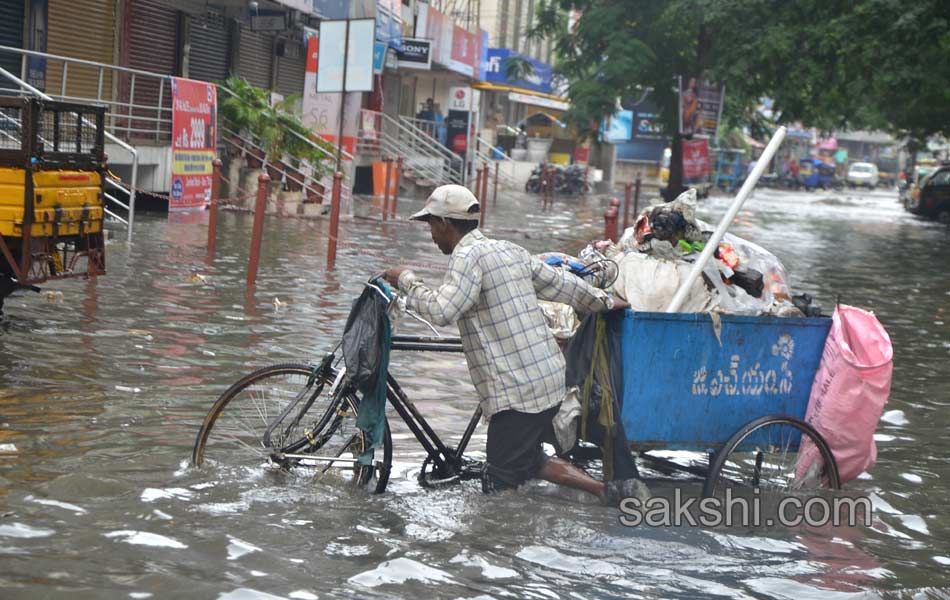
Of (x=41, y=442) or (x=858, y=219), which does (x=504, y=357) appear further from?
(x=858, y=219)

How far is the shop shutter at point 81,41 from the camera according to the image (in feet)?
65.3

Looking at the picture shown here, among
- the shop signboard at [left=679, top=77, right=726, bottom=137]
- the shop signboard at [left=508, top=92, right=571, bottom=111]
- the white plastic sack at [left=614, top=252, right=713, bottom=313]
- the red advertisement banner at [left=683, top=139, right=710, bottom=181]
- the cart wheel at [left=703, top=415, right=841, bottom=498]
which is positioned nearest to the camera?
the cart wheel at [left=703, top=415, right=841, bottom=498]

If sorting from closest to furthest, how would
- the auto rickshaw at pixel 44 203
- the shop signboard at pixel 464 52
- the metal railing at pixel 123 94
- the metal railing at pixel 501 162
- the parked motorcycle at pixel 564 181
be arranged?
the auto rickshaw at pixel 44 203 → the metal railing at pixel 123 94 → the shop signboard at pixel 464 52 → the metal railing at pixel 501 162 → the parked motorcycle at pixel 564 181

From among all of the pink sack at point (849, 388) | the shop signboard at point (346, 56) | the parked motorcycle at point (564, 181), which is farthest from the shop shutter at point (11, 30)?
the parked motorcycle at point (564, 181)

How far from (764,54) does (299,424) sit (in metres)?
17.9

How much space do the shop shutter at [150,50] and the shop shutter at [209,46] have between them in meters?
0.71

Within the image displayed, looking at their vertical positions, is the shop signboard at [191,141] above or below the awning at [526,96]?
below

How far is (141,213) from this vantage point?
64.4 feet

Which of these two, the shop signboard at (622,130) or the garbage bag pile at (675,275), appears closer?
the garbage bag pile at (675,275)

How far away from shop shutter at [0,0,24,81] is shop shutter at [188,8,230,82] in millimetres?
5600

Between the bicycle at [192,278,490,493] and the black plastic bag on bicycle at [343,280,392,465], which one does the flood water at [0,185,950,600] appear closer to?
the bicycle at [192,278,490,493]

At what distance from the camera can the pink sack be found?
5.80 m

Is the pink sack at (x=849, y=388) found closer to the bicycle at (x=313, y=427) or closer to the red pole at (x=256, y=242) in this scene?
the bicycle at (x=313, y=427)

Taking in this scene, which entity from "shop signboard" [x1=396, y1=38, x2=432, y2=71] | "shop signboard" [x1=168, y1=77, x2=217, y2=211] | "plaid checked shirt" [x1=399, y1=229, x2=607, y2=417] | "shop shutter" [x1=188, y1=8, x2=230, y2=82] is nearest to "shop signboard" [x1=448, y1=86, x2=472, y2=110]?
"shop signboard" [x1=396, y1=38, x2=432, y2=71]
